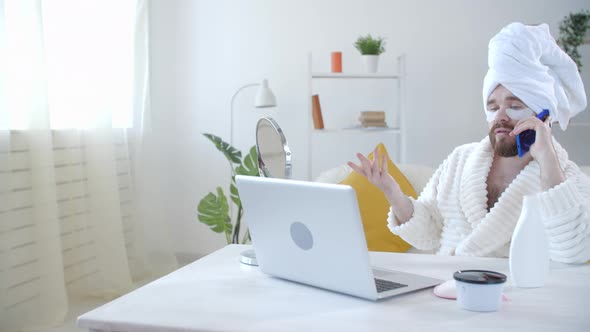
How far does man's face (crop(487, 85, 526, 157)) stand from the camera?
202 cm

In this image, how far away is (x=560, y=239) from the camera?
1670mm

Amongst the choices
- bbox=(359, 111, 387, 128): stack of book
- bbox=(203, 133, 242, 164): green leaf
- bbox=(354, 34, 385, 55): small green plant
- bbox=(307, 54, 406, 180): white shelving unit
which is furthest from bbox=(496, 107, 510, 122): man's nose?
bbox=(307, 54, 406, 180): white shelving unit

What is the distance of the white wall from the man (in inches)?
91.3

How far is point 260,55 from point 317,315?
3586mm

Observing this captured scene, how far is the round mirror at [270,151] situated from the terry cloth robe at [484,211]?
0.52 meters

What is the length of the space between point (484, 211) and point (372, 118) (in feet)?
6.87

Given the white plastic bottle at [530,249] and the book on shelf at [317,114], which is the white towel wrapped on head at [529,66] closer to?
the white plastic bottle at [530,249]

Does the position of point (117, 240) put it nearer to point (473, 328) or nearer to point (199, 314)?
point (199, 314)

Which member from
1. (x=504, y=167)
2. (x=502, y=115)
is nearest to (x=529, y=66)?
(x=502, y=115)

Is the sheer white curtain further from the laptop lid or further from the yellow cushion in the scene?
the laptop lid

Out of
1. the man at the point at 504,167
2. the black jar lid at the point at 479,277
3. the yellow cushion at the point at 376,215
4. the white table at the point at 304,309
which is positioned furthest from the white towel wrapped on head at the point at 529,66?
the yellow cushion at the point at 376,215

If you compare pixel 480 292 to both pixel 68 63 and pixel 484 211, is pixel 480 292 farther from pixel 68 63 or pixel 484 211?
pixel 68 63

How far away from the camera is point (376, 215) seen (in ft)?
9.66

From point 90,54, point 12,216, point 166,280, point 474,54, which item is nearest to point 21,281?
point 12,216
